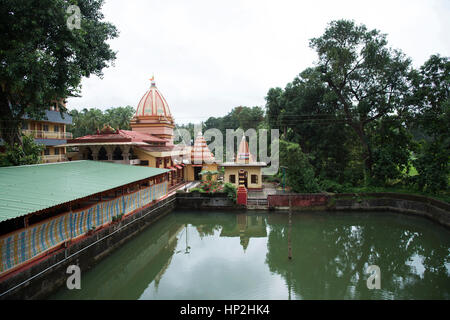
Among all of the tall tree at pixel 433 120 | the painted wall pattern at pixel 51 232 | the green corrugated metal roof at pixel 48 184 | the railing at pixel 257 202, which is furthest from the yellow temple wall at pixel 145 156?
the tall tree at pixel 433 120

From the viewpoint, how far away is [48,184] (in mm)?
8703

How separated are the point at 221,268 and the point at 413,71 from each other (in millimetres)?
17311

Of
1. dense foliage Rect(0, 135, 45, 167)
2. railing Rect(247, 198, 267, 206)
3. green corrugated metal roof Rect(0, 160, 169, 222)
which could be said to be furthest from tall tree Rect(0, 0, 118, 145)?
railing Rect(247, 198, 267, 206)

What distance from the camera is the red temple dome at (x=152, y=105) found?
23.2 m

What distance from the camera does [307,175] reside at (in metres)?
17.6

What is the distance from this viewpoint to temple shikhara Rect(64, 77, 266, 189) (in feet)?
55.5

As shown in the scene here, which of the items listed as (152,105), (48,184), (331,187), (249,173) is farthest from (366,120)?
(48,184)

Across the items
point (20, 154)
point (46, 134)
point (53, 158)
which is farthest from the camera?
point (53, 158)

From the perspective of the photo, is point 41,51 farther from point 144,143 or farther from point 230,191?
point 230,191

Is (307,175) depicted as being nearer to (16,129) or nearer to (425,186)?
(425,186)

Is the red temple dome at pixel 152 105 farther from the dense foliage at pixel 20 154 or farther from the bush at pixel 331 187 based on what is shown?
the bush at pixel 331 187

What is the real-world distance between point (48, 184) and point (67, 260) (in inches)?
101

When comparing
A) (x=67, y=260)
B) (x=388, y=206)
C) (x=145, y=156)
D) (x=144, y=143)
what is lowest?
(x=388, y=206)
